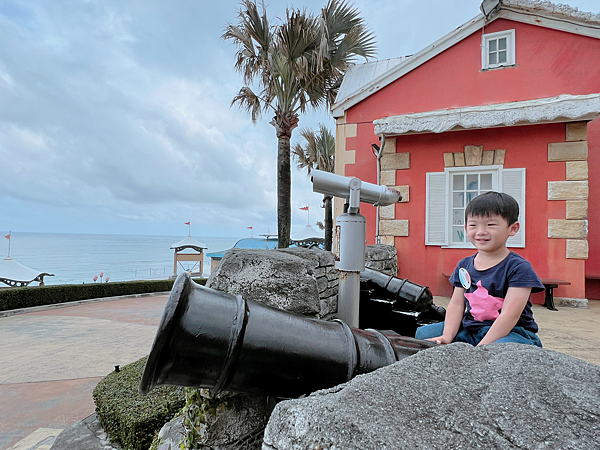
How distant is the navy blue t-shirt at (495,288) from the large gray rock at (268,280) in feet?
2.79

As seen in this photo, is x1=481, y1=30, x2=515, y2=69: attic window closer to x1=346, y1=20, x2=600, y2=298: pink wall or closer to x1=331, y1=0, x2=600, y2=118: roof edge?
x1=346, y1=20, x2=600, y2=298: pink wall

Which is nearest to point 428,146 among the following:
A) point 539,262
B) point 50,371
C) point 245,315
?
point 539,262

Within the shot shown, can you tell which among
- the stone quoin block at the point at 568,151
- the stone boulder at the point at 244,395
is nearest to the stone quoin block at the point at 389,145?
the stone quoin block at the point at 568,151

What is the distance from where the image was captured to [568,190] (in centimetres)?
551

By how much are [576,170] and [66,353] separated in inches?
330

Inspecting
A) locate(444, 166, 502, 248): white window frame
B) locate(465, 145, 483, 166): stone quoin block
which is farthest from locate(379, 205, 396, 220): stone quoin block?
locate(465, 145, 483, 166): stone quoin block

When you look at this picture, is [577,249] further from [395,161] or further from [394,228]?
[395,161]

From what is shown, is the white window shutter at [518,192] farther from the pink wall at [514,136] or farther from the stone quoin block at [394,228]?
the stone quoin block at [394,228]

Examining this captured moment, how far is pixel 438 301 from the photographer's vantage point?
5.36m

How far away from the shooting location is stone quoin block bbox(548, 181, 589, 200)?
17.8 ft

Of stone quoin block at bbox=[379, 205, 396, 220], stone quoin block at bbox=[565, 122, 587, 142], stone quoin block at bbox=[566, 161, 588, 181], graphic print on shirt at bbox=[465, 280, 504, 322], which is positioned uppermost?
stone quoin block at bbox=[565, 122, 587, 142]

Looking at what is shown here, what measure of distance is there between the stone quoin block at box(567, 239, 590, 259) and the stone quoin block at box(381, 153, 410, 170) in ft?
9.21

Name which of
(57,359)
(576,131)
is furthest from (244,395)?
(576,131)

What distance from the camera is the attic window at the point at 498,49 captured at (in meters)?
6.28
